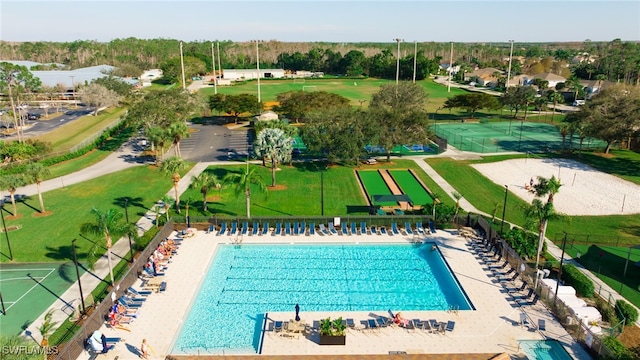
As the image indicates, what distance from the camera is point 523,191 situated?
152 ft

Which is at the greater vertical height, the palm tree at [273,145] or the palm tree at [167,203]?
the palm tree at [273,145]

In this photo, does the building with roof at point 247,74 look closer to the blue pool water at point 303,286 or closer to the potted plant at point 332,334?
the blue pool water at point 303,286

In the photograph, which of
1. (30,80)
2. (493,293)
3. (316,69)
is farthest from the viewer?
(316,69)

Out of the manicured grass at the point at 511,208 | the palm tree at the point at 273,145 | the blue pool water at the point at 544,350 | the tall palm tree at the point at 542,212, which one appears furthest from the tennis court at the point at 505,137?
the blue pool water at the point at 544,350

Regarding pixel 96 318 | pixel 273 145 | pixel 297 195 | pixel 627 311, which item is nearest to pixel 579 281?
pixel 627 311

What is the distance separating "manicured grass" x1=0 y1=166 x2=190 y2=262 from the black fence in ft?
18.7

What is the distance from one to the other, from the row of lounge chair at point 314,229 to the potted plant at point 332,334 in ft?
45.5

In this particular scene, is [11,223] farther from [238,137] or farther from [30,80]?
[30,80]

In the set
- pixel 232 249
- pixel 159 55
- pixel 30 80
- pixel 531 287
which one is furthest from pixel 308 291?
pixel 159 55

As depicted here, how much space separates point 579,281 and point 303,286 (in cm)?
1665

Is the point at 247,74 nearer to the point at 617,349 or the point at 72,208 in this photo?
the point at 72,208

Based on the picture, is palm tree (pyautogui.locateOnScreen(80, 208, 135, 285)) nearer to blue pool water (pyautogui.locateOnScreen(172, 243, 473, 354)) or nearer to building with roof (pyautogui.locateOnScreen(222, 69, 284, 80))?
blue pool water (pyautogui.locateOnScreen(172, 243, 473, 354))

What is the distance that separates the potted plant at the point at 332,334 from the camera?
73.0 feet

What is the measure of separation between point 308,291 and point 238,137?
45.5m
